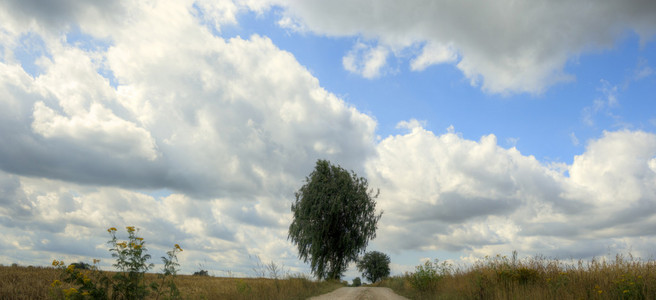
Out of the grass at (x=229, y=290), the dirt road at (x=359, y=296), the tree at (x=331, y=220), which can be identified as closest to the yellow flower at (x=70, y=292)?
the grass at (x=229, y=290)

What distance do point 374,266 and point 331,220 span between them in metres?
40.9

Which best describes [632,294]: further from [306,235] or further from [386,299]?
[306,235]

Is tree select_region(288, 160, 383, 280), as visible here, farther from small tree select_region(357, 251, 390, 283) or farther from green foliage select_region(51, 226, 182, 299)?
small tree select_region(357, 251, 390, 283)

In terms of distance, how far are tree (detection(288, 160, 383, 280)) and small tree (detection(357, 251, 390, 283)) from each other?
36685 millimetres

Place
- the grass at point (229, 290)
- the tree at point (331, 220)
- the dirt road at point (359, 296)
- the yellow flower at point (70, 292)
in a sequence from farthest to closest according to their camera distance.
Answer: the tree at point (331, 220), the dirt road at point (359, 296), the grass at point (229, 290), the yellow flower at point (70, 292)

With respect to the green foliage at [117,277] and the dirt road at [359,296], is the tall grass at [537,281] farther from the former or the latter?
the green foliage at [117,277]

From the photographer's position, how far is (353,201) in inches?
1393

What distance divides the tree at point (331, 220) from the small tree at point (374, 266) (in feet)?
120

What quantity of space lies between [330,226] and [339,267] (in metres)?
4.23

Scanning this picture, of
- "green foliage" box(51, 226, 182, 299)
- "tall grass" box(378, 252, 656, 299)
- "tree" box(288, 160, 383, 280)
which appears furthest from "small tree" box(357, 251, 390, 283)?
"green foliage" box(51, 226, 182, 299)

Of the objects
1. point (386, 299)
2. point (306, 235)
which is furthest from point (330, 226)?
point (386, 299)

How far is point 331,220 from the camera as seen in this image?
1356 inches

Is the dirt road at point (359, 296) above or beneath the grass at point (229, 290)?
beneath

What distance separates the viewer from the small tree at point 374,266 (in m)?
70.8
